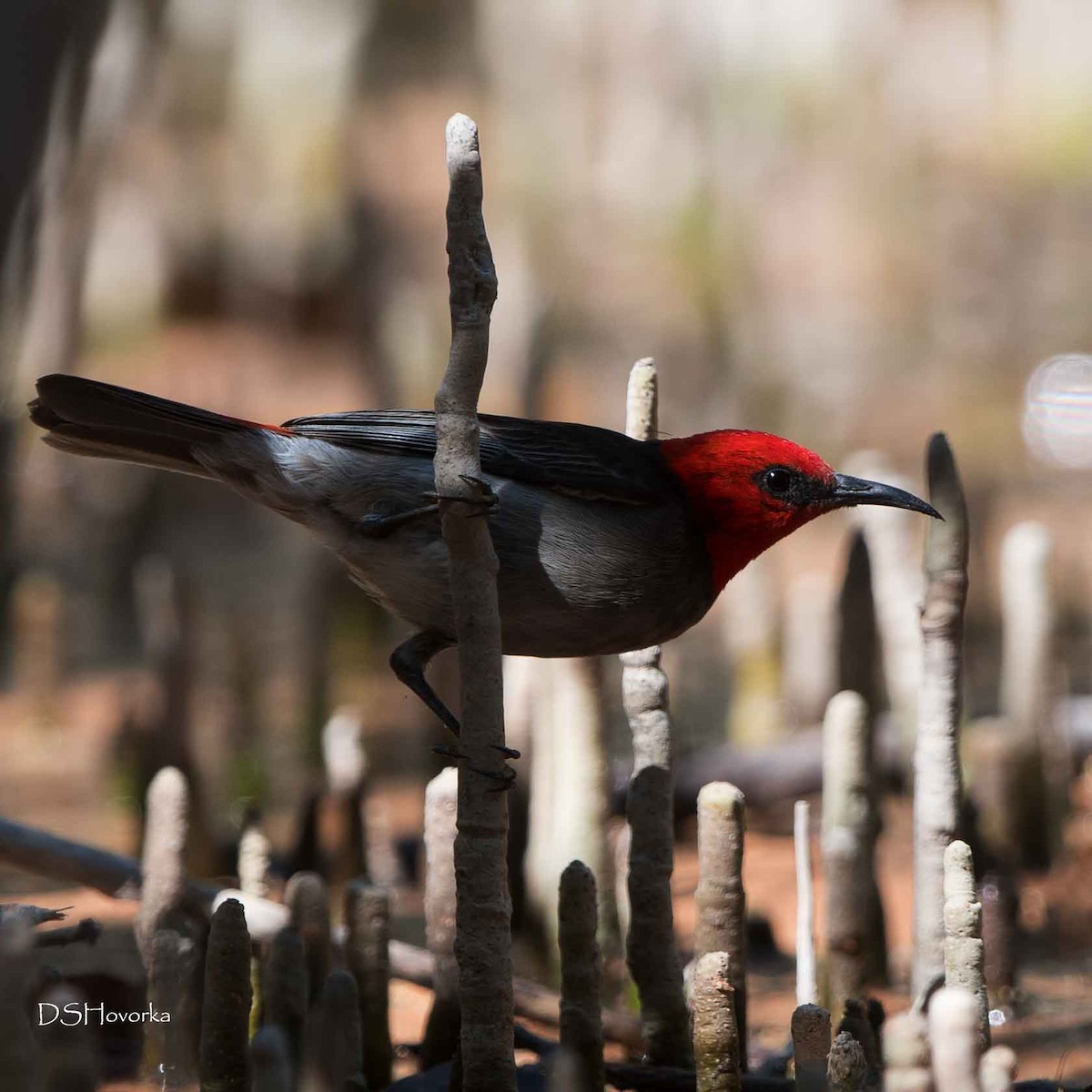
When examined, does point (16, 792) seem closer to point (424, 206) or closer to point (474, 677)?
point (474, 677)

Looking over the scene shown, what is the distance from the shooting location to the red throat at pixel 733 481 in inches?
138

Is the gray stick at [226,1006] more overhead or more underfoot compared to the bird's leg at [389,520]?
more underfoot

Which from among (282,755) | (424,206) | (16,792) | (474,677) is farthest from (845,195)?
(474,677)

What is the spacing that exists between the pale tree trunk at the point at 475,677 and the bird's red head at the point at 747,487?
30.7 inches

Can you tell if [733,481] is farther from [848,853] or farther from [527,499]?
[848,853]

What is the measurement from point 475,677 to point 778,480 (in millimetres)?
1014

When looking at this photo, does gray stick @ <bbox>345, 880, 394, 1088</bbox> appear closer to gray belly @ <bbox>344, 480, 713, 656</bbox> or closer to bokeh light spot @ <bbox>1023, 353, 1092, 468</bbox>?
gray belly @ <bbox>344, 480, 713, 656</bbox>

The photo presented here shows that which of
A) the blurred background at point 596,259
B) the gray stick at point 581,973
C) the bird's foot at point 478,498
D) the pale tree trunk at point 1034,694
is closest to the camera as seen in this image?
the bird's foot at point 478,498

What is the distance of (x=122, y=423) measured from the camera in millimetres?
3418

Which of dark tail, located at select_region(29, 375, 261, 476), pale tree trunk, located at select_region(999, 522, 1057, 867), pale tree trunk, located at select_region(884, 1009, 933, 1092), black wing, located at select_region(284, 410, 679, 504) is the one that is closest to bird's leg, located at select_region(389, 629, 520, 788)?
black wing, located at select_region(284, 410, 679, 504)

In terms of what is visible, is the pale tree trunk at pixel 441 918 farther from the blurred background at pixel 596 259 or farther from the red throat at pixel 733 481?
the blurred background at pixel 596 259

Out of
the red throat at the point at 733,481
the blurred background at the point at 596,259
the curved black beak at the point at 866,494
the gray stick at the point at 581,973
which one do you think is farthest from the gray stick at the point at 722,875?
the blurred background at the point at 596,259

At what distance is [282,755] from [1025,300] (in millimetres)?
10109

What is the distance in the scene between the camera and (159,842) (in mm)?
3656
